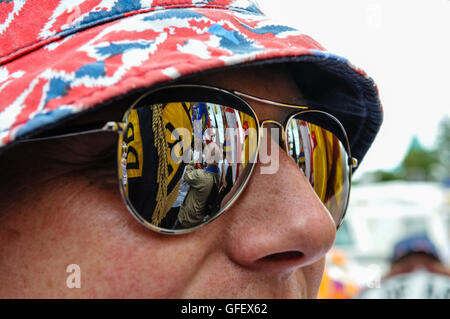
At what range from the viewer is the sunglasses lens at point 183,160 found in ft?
2.89

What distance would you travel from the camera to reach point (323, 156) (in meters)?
1.34

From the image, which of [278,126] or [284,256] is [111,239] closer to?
[284,256]

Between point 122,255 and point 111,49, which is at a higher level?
point 111,49

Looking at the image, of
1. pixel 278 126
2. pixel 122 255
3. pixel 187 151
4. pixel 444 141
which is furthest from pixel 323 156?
pixel 444 141

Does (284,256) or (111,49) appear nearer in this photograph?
(111,49)

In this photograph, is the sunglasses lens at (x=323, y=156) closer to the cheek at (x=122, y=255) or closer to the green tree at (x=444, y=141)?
the cheek at (x=122, y=255)

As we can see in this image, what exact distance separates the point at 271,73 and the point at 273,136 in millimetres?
198

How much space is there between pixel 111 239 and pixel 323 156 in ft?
2.41

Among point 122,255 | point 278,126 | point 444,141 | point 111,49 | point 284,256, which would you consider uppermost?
point 111,49

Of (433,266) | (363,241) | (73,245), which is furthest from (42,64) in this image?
(363,241)

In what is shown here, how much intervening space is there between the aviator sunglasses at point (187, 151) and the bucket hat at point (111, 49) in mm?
80

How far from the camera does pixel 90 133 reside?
0.89 meters

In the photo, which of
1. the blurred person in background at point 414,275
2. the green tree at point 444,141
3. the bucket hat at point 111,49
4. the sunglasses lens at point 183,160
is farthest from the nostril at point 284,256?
the green tree at point 444,141

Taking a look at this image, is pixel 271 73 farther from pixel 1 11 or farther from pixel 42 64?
pixel 1 11
